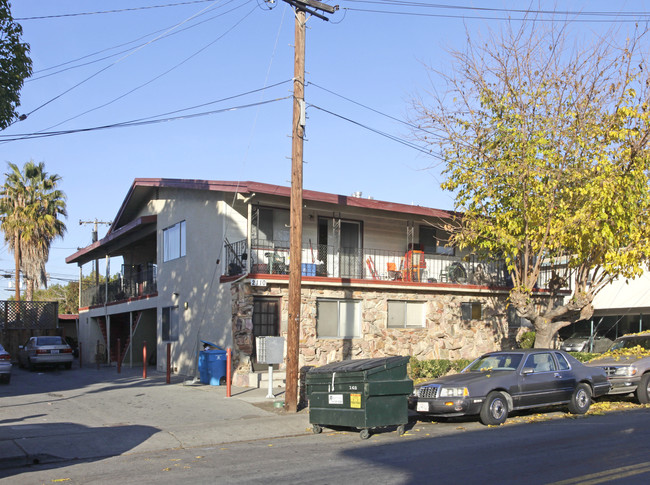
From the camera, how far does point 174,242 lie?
2383cm

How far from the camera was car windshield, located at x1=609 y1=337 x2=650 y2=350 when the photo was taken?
1636 cm

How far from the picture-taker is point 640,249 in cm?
1772

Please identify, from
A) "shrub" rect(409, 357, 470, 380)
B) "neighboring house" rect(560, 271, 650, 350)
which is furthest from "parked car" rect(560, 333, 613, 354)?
"shrub" rect(409, 357, 470, 380)

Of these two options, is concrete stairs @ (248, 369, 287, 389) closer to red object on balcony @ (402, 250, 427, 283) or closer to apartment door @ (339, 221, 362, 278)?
apartment door @ (339, 221, 362, 278)

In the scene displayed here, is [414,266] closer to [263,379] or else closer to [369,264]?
[369,264]

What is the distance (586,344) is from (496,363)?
14823 millimetres

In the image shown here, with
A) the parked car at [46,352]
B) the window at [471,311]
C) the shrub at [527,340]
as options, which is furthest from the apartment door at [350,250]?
the parked car at [46,352]

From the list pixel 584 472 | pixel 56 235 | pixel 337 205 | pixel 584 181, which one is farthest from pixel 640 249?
pixel 56 235

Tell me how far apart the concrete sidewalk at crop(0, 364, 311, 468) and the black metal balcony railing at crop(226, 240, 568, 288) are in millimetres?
3949

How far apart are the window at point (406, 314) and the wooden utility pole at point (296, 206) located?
755cm

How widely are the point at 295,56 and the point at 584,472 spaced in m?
10.4

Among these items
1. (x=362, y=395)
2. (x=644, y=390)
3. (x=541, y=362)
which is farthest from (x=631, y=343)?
Result: (x=362, y=395)

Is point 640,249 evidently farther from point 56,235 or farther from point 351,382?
point 56,235

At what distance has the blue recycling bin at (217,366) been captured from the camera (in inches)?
738
